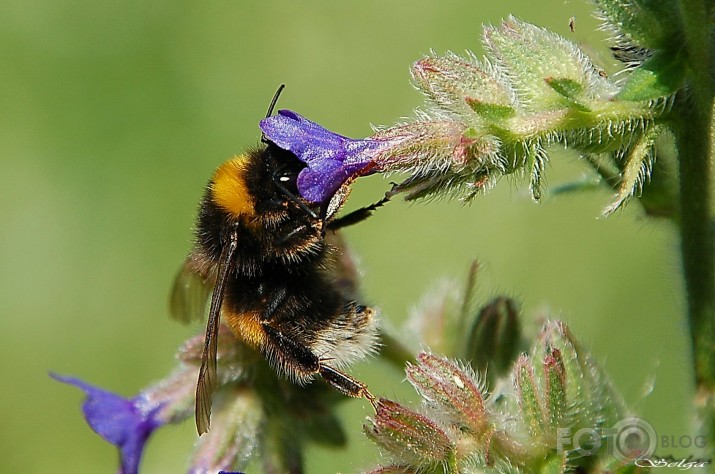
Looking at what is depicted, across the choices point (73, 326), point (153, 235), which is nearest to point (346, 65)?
point (153, 235)

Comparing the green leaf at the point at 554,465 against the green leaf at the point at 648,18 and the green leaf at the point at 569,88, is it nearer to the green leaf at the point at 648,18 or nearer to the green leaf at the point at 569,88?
the green leaf at the point at 569,88

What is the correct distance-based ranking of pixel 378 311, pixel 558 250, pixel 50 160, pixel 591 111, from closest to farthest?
pixel 591 111 < pixel 378 311 < pixel 558 250 < pixel 50 160

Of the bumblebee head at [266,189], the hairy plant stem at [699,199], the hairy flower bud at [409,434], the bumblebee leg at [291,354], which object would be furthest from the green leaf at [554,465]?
the bumblebee head at [266,189]

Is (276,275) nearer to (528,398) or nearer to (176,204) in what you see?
(528,398)

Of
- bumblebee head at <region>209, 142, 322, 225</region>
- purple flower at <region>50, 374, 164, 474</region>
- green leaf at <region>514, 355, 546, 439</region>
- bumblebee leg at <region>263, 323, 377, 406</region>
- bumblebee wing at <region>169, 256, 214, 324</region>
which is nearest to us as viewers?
green leaf at <region>514, 355, 546, 439</region>

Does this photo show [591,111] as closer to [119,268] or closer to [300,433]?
[300,433]

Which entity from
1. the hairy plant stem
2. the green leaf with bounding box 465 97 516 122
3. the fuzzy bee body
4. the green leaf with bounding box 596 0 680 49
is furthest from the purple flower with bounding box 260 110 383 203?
the hairy plant stem

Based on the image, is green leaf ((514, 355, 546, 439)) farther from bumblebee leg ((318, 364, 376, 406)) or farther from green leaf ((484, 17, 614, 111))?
green leaf ((484, 17, 614, 111))
